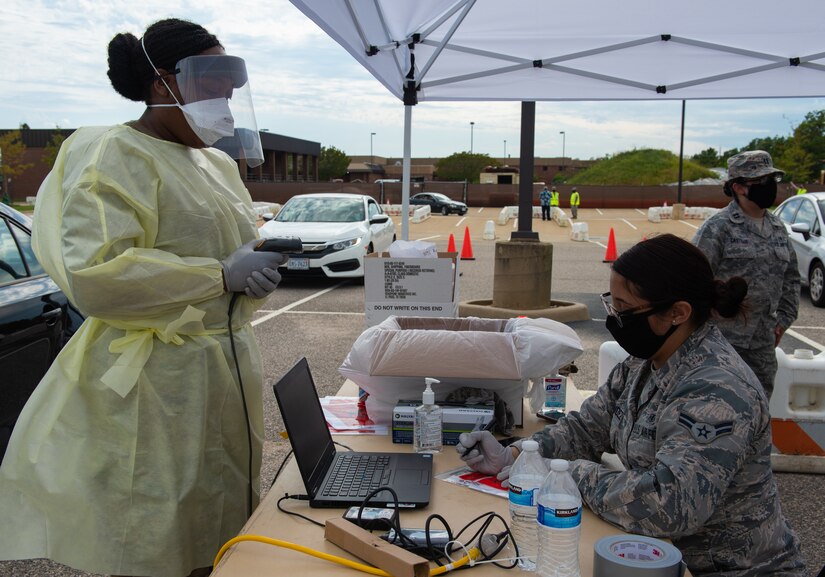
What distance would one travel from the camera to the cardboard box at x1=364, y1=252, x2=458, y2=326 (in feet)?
13.5

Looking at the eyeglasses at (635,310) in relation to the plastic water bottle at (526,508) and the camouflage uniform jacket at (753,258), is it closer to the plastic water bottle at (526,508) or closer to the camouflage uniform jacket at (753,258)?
the plastic water bottle at (526,508)

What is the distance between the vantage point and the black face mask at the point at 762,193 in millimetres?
4184

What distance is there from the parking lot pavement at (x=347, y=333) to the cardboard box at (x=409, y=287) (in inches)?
50.7

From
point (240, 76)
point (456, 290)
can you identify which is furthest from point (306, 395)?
point (456, 290)

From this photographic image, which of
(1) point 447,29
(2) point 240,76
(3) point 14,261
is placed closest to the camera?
(2) point 240,76

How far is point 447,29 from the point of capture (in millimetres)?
5395

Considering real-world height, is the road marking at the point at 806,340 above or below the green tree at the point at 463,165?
below

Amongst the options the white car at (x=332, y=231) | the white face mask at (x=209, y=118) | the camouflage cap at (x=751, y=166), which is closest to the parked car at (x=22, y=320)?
the white face mask at (x=209, y=118)

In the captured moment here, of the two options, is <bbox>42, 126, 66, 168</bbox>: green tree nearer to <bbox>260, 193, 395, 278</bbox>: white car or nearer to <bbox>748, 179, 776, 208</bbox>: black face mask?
<bbox>260, 193, 395, 278</bbox>: white car

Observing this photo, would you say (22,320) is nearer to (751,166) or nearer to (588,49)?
(751,166)

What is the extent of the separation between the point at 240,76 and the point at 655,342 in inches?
61.7

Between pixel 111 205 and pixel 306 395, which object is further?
pixel 306 395

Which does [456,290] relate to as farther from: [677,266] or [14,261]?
[14,261]

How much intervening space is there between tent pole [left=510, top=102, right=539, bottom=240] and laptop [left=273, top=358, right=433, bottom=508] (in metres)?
6.63
